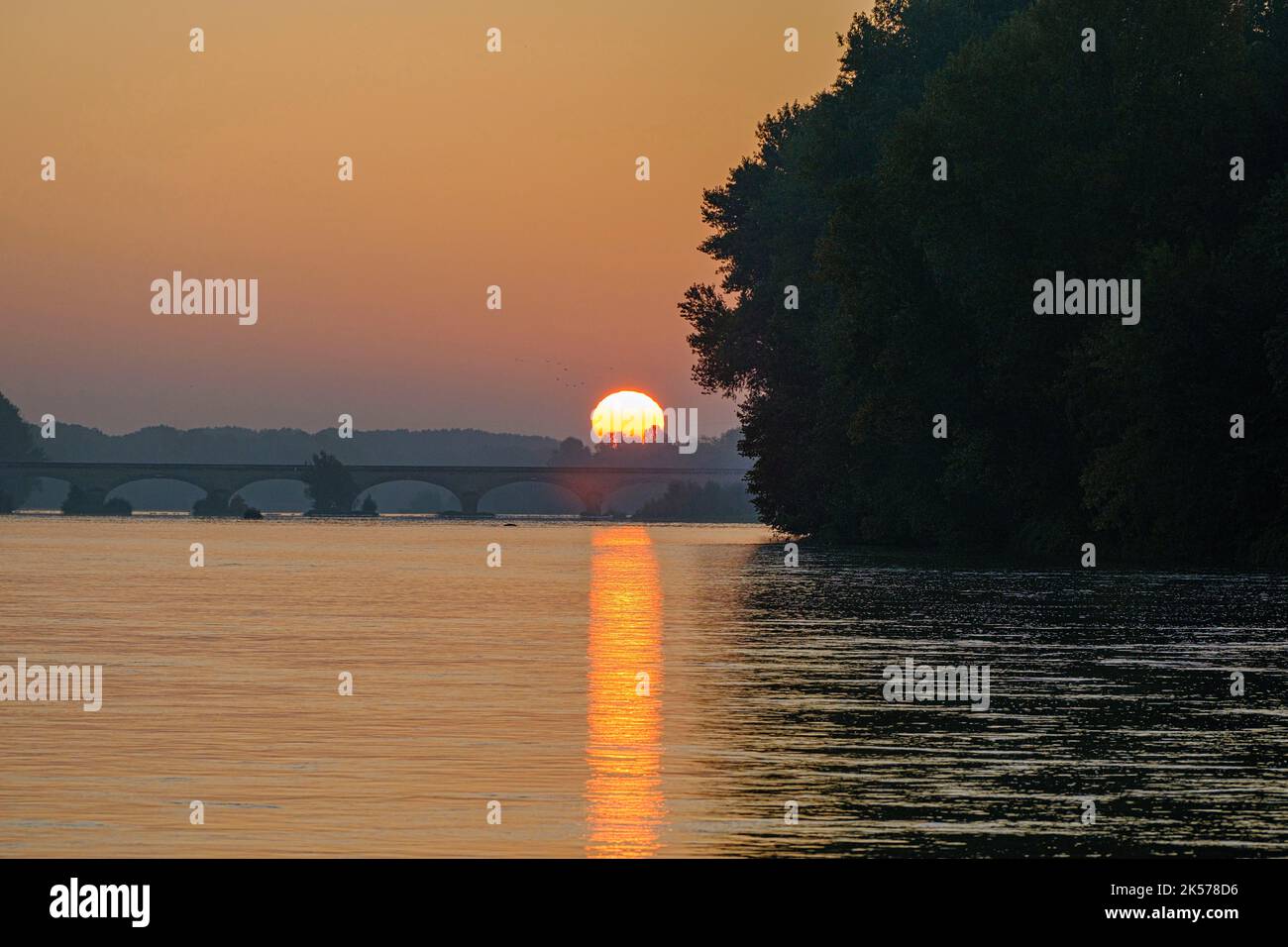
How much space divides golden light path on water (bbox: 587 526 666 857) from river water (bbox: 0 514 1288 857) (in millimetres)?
64

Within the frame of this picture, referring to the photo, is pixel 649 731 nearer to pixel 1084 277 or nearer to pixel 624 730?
pixel 624 730

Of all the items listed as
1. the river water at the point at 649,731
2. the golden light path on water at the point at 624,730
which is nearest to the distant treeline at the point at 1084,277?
the river water at the point at 649,731

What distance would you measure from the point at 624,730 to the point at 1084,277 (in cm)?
5333

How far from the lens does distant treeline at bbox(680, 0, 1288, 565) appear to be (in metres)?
66.2

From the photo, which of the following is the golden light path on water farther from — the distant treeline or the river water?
the distant treeline

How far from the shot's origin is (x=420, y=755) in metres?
21.3

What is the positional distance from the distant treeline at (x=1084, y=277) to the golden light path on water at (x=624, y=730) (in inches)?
838

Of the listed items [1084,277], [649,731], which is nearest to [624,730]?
[649,731]

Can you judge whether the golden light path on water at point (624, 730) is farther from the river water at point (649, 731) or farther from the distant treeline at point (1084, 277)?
the distant treeline at point (1084, 277)

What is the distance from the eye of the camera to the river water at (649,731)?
16672 millimetres

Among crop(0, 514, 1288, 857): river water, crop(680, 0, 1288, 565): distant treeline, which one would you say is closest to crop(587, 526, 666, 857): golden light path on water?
crop(0, 514, 1288, 857): river water

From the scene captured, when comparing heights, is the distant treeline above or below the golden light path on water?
above

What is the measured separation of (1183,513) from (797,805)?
5093 cm

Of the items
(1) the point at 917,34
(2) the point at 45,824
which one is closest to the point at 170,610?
(2) the point at 45,824
